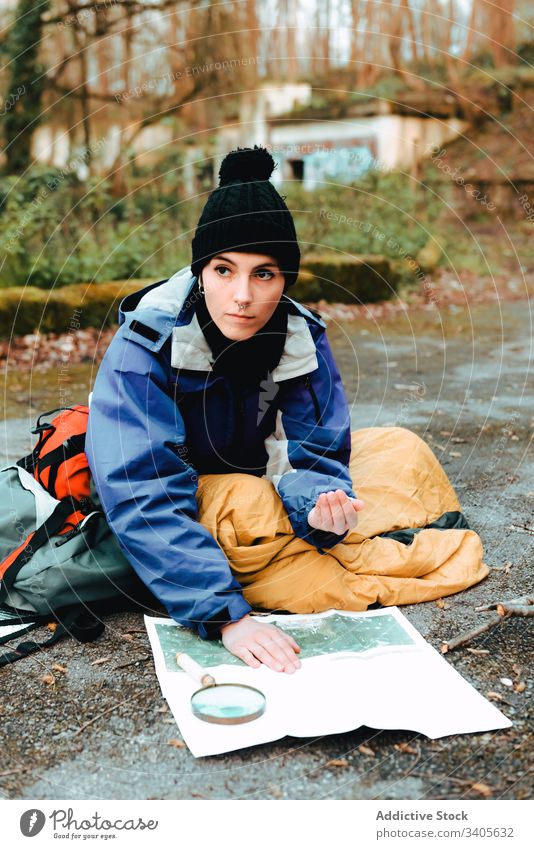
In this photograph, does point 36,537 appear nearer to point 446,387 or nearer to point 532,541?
point 532,541

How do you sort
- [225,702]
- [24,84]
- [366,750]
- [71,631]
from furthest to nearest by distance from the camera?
[24,84]
[71,631]
[225,702]
[366,750]

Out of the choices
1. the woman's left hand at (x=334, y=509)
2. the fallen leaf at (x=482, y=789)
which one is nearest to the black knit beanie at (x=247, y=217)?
the woman's left hand at (x=334, y=509)

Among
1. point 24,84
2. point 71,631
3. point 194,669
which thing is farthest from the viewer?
point 24,84

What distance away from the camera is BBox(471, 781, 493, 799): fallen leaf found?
1.73 m

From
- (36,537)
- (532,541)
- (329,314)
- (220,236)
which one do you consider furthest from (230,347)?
(329,314)

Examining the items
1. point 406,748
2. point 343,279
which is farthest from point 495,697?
point 343,279

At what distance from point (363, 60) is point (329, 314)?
17.6 ft

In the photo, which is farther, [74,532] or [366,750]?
[74,532]

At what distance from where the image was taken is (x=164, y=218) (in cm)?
780

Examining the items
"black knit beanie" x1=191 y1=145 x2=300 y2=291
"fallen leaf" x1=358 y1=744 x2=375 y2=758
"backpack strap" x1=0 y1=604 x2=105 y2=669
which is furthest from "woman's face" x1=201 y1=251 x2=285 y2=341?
"fallen leaf" x1=358 y1=744 x2=375 y2=758

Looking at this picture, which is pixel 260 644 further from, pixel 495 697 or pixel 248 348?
pixel 248 348

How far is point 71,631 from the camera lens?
7.79ft

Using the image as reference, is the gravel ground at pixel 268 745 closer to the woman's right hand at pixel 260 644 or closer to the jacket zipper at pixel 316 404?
the woman's right hand at pixel 260 644

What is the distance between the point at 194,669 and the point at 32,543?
65 cm
